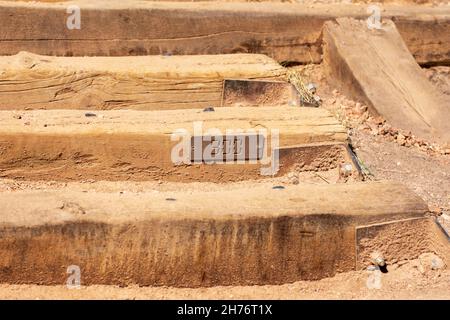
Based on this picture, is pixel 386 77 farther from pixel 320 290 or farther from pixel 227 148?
pixel 320 290

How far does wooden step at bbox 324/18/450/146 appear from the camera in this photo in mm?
6750

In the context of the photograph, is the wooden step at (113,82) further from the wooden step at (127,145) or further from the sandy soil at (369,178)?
the sandy soil at (369,178)

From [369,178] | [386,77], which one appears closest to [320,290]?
[369,178]

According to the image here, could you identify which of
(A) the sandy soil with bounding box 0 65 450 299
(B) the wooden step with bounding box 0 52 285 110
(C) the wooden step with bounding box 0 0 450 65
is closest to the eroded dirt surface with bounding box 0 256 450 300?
(A) the sandy soil with bounding box 0 65 450 299

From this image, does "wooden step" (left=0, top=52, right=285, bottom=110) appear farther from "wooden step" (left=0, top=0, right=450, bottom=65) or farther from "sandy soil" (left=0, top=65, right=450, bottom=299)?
"sandy soil" (left=0, top=65, right=450, bottom=299)

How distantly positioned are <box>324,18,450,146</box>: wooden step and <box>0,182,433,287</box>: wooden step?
7.49 ft

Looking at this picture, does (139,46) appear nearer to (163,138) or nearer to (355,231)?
(163,138)

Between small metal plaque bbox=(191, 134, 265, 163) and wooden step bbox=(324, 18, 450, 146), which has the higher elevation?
wooden step bbox=(324, 18, 450, 146)

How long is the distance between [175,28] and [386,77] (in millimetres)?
1709

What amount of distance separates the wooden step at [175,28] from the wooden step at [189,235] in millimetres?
→ 2699

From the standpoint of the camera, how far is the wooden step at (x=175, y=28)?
690 centimetres

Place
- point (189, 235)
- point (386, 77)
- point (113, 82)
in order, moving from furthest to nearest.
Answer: point (386, 77), point (113, 82), point (189, 235)

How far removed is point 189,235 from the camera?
4.30 metres

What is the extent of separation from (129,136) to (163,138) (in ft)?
0.64
